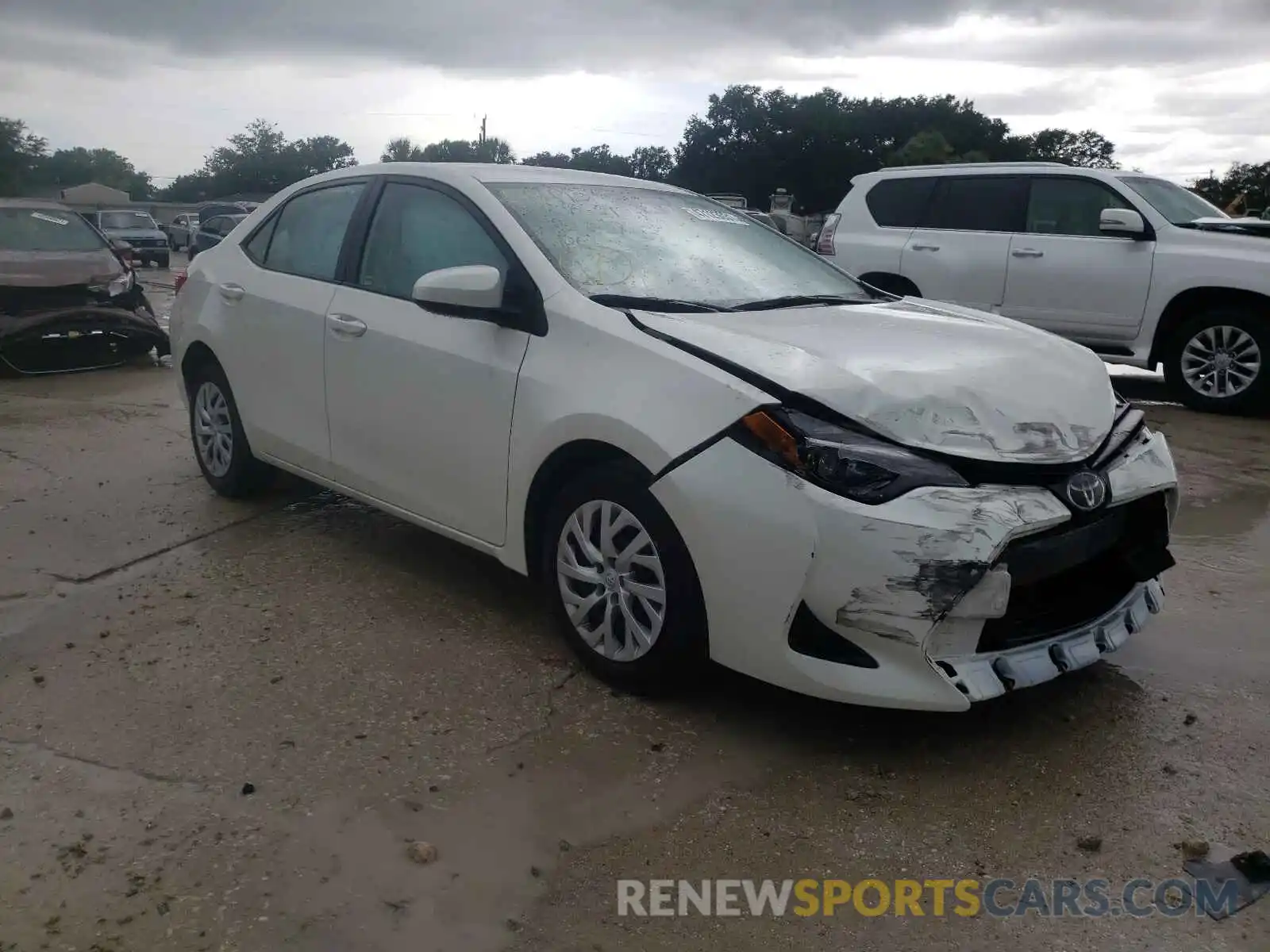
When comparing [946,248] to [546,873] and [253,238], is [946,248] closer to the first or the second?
[253,238]

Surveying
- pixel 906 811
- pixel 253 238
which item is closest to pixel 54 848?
pixel 906 811

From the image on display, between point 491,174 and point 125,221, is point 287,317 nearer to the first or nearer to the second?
point 491,174

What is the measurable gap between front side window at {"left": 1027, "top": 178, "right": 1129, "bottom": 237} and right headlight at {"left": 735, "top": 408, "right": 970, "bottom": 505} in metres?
6.52

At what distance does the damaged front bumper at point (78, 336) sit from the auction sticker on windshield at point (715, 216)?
6.77 metres

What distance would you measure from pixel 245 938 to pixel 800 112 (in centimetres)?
8307

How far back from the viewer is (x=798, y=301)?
13.5 ft

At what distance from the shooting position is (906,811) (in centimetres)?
291

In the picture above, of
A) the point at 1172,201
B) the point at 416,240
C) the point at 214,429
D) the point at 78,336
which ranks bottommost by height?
the point at 78,336

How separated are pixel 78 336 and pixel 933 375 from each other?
897cm

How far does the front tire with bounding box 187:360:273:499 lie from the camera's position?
537 centimetres

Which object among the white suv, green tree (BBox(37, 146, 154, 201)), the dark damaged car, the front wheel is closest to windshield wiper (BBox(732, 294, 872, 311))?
the white suv

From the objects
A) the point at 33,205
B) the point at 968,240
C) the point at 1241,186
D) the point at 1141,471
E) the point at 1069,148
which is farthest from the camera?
the point at 1069,148

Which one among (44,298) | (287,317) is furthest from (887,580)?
(44,298)

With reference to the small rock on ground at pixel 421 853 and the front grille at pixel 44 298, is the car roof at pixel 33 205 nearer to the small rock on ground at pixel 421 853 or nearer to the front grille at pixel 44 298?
the front grille at pixel 44 298
